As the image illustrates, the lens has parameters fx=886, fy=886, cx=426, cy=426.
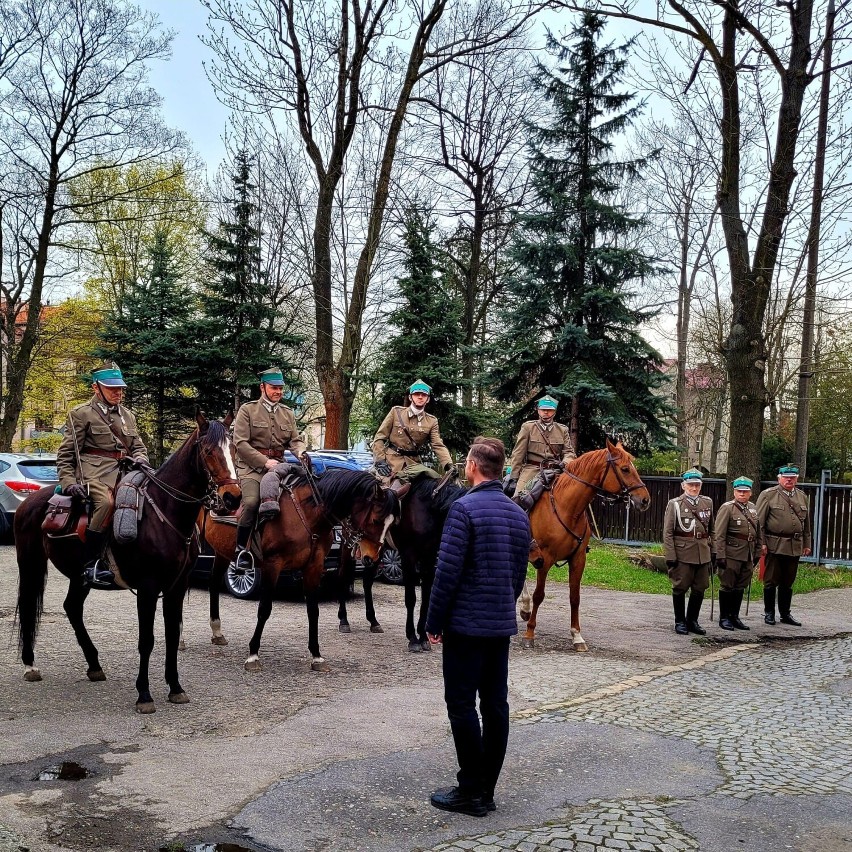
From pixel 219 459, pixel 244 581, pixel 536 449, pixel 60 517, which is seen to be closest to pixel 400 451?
pixel 536 449

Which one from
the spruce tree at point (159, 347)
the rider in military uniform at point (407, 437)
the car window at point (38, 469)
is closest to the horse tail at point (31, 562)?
the rider in military uniform at point (407, 437)

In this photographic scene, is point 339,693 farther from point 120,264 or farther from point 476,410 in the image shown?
point 120,264

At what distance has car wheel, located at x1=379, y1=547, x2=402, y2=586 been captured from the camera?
50.6 ft

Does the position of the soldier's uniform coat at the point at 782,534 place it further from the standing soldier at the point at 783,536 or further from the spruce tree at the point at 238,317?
the spruce tree at the point at 238,317

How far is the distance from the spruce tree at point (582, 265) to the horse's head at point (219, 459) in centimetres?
1517

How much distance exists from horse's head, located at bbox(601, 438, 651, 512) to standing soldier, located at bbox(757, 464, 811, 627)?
3.25m

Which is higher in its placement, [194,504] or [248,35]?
[248,35]

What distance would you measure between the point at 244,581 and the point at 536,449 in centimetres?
480

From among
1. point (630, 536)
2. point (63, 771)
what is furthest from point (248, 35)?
point (63, 771)

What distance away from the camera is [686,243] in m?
36.7

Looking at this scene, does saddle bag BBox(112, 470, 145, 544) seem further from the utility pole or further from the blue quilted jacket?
the utility pole

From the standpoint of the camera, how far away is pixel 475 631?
532 centimetres

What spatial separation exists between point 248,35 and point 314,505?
19731 millimetres

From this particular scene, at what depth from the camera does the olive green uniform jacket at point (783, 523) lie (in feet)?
42.5
